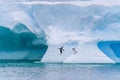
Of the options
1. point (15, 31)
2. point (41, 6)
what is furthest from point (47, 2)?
point (15, 31)

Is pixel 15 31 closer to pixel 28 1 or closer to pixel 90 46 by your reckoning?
pixel 28 1

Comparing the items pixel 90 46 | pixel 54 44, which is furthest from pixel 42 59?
pixel 90 46

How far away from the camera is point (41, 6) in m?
20.4

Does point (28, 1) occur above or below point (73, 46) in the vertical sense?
above

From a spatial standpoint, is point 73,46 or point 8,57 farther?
point 8,57

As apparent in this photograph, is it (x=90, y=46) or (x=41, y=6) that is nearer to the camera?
(x=90, y=46)

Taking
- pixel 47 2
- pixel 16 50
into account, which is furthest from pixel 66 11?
pixel 16 50

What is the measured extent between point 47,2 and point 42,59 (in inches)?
93.7

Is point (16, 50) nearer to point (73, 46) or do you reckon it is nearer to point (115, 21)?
point (73, 46)

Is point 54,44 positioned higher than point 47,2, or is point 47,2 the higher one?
point 47,2

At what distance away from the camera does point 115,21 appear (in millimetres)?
19688

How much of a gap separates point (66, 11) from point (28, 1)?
6.07 ft

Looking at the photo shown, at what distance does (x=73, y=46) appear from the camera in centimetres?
1942

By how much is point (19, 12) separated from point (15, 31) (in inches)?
37.8
